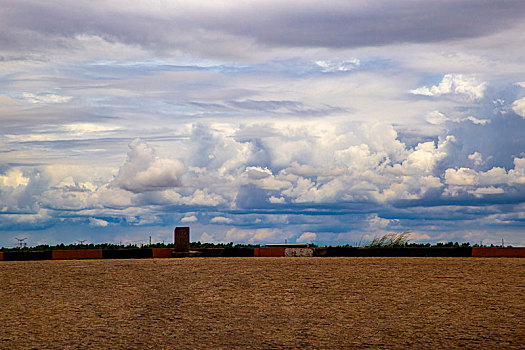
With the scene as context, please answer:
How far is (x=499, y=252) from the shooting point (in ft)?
74.4

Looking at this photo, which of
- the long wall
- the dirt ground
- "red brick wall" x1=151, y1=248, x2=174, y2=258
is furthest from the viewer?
"red brick wall" x1=151, y1=248, x2=174, y2=258

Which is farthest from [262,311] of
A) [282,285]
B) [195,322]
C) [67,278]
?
[67,278]

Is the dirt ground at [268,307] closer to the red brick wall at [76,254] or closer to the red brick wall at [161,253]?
the red brick wall at [76,254]

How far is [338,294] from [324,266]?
17.8 feet

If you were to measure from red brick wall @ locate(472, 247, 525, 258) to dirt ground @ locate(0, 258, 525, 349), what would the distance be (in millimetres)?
5119

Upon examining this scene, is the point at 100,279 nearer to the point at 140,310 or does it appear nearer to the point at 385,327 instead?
the point at 140,310

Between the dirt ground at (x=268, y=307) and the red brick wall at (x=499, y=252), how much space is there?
5.12 meters

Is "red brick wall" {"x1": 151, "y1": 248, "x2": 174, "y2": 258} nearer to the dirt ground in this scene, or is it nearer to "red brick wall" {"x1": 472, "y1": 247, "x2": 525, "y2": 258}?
the dirt ground

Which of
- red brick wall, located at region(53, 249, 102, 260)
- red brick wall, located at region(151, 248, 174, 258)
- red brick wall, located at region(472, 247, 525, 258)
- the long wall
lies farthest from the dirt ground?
red brick wall, located at region(151, 248, 174, 258)

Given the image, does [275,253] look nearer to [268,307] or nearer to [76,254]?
[76,254]

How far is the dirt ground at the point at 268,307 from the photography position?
28.0 ft

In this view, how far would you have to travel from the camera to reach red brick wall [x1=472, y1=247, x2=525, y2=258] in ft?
73.7

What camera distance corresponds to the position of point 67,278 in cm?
1596

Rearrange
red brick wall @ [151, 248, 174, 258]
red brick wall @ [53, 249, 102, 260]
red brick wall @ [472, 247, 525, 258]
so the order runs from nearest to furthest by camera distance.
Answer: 1. red brick wall @ [472, 247, 525, 258]
2. red brick wall @ [53, 249, 102, 260]
3. red brick wall @ [151, 248, 174, 258]
